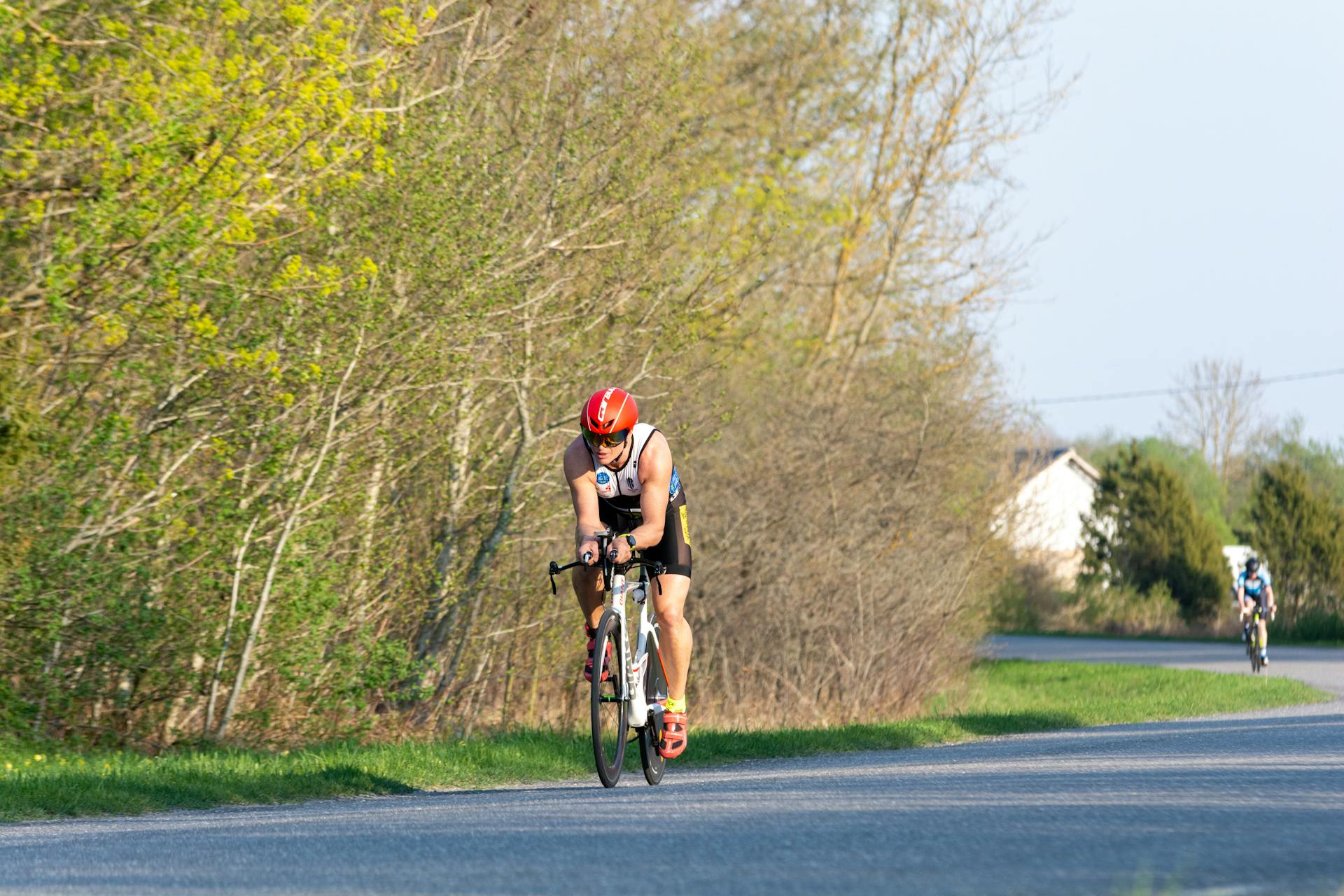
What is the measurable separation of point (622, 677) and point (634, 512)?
93cm

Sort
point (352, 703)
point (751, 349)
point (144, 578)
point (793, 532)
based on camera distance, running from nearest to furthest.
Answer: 1. point (144, 578)
2. point (352, 703)
3. point (793, 532)
4. point (751, 349)

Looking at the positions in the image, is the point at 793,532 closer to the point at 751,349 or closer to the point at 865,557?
the point at 865,557

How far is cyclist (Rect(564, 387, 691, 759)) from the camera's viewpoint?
9.22 metres

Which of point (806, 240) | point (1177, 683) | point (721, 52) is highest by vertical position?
point (721, 52)

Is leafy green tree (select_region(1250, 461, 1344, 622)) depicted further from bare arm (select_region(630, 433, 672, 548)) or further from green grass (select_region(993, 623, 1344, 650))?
bare arm (select_region(630, 433, 672, 548))

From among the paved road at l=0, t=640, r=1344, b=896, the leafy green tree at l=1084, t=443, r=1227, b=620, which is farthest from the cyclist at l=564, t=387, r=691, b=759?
the leafy green tree at l=1084, t=443, r=1227, b=620

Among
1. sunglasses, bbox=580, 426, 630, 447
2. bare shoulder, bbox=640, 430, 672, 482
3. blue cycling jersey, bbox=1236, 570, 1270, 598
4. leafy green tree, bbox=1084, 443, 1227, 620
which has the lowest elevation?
blue cycling jersey, bbox=1236, 570, 1270, 598

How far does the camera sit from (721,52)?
27047mm

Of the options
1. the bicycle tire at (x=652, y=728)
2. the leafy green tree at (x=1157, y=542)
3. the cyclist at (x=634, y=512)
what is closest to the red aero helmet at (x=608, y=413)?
the cyclist at (x=634, y=512)

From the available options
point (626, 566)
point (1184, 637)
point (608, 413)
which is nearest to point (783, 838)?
point (626, 566)

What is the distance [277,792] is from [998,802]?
4.54 metres

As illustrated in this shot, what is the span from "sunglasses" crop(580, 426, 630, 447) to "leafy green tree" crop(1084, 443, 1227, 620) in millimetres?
43282

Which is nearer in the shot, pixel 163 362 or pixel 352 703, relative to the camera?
pixel 163 362

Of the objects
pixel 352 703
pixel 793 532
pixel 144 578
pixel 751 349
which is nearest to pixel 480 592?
pixel 352 703
